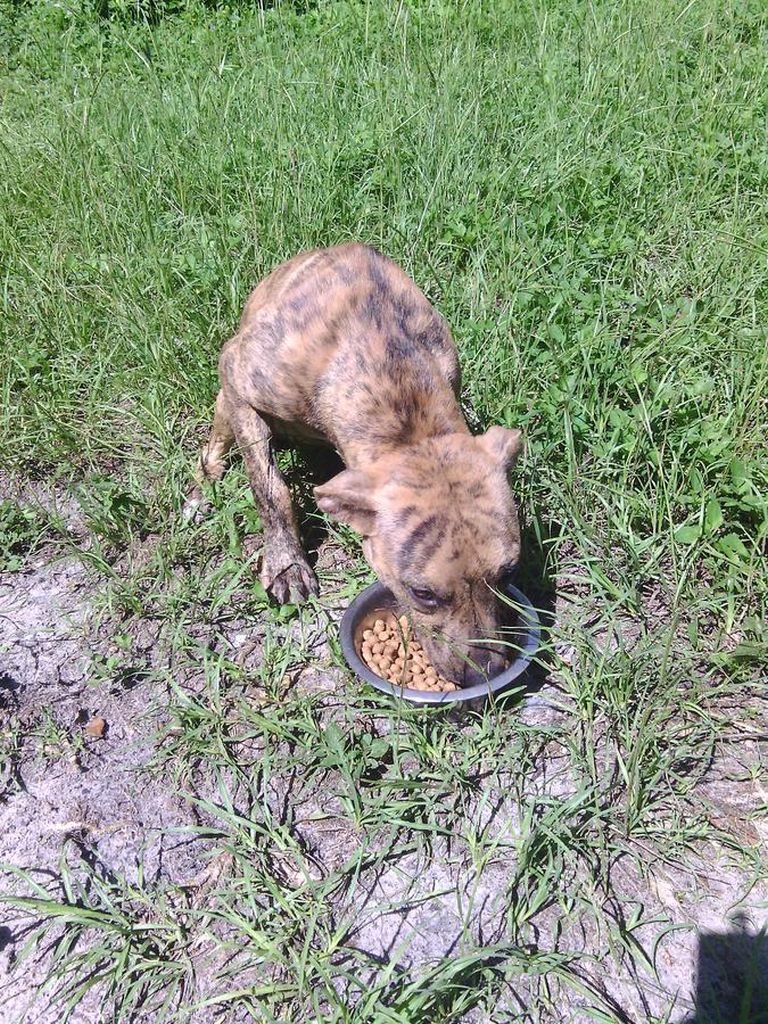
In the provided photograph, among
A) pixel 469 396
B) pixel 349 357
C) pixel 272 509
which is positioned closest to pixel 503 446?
pixel 349 357

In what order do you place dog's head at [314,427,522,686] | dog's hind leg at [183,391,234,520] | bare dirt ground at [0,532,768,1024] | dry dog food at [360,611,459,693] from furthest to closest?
dog's hind leg at [183,391,234,520], dry dog food at [360,611,459,693], dog's head at [314,427,522,686], bare dirt ground at [0,532,768,1024]

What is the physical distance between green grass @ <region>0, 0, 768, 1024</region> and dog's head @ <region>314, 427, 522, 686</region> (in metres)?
0.39

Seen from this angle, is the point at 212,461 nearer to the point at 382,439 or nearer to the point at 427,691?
the point at 382,439

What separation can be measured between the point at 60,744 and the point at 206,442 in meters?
1.89

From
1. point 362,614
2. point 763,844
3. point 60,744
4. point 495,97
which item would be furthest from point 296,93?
point 763,844

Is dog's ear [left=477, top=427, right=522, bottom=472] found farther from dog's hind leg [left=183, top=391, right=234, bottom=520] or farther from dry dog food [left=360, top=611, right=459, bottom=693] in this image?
dog's hind leg [left=183, top=391, right=234, bottom=520]

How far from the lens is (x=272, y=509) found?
4.06 m

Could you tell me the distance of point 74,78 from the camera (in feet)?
23.7

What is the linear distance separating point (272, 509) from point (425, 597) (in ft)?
3.90

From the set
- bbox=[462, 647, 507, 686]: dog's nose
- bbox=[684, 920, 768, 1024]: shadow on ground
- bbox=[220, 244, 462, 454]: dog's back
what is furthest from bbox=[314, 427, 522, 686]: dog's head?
bbox=[684, 920, 768, 1024]: shadow on ground

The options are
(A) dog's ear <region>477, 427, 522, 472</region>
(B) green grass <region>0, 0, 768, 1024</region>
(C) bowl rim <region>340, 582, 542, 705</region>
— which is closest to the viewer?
A: (B) green grass <region>0, 0, 768, 1024</region>

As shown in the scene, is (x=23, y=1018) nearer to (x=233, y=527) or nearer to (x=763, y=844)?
(x=233, y=527)

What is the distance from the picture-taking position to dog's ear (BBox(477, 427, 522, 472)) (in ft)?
10.7

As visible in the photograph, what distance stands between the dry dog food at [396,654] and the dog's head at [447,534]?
26 centimetres
